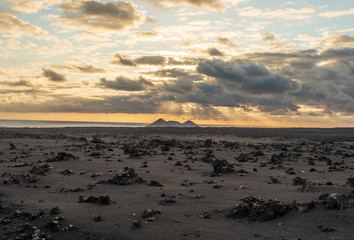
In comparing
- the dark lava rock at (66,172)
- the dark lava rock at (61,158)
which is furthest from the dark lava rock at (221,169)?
the dark lava rock at (61,158)

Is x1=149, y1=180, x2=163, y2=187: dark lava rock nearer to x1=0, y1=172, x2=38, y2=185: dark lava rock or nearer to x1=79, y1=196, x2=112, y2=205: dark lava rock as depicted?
x1=79, y1=196, x2=112, y2=205: dark lava rock

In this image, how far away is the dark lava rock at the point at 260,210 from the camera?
10.9 meters

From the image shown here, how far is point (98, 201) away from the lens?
12.9 metres

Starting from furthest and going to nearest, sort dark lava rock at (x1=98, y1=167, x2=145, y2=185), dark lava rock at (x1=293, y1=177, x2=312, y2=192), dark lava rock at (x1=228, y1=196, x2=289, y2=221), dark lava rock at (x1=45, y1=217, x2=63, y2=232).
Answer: dark lava rock at (x1=98, y1=167, x2=145, y2=185) < dark lava rock at (x1=293, y1=177, x2=312, y2=192) < dark lava rock at (x1=228, y1=196, x2=289, y2=221) < dark lava rock at (x1=45, y1=217, x2=63, y2=232)

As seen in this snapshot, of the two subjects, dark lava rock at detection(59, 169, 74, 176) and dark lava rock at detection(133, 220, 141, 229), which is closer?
dark lava rock at detection(133, 220, 141, 229)

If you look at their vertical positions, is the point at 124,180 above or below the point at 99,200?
above

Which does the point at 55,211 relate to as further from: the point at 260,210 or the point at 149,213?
the point at 260,210

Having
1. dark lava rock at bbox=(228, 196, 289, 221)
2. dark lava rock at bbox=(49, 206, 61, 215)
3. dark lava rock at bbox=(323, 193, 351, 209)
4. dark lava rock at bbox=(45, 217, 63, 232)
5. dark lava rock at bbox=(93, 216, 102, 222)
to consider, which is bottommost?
dark lava rock at bbox=(45, 217, 63, 232)

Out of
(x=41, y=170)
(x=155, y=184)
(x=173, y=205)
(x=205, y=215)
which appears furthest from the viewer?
(x=41, y=170)

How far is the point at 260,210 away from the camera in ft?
36.4

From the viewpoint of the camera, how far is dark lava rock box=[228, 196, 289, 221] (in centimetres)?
1086

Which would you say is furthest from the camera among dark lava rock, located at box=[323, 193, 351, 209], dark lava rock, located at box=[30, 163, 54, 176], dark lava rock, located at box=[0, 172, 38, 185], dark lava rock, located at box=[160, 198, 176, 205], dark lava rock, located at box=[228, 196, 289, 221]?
dark lava rock, located at box=[30, 163, 54, 176]

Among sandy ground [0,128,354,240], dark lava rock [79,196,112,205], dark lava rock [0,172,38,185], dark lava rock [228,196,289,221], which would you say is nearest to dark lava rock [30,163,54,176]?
sandy ground [0,128,354,240]

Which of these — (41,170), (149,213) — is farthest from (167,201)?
(41,170)
